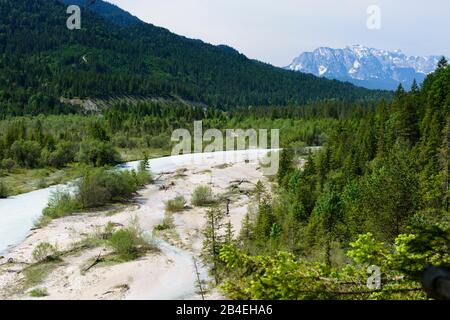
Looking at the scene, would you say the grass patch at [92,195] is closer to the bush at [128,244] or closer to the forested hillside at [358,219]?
the bush at [128,244]

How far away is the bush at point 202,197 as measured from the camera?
52.7 metres

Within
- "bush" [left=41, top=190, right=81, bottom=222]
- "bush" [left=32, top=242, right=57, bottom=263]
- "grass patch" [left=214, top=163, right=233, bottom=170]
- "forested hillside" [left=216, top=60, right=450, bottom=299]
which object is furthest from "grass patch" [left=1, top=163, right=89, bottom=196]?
"forested hillside" [left=216, top=60, right=450, bottom=299]

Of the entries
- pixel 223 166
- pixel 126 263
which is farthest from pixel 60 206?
pixel 223 166

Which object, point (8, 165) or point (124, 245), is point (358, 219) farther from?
point (8, 165)

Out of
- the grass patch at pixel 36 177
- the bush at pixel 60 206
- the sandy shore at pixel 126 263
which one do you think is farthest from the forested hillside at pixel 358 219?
the grass patch at pixel 36 177

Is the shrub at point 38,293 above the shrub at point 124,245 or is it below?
below

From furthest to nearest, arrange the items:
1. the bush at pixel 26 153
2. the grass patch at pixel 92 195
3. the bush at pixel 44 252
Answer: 1. the bush at pixel 26 153
2. the grass patch at pixel 92 195
3. the bush at pixel 44 252

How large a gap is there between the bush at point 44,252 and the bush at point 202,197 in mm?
20144

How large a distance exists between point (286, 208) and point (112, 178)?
21487mm

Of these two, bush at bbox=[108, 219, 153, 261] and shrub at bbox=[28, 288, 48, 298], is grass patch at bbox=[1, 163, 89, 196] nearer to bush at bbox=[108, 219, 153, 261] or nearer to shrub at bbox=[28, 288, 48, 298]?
bush at bbox=[108, 219, 153, 261]

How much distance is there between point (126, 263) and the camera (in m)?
32.4

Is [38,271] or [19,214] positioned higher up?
[19,214]

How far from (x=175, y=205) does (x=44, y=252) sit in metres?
18.1
